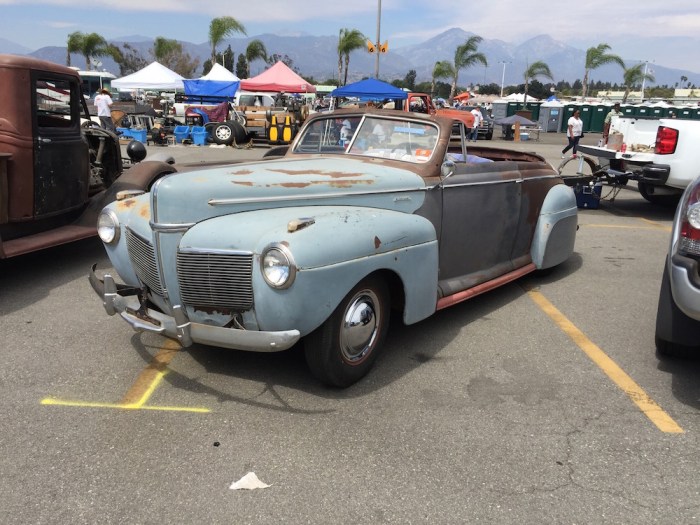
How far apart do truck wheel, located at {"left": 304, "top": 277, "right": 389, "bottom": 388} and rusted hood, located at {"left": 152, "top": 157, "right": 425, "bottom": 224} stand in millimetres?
627

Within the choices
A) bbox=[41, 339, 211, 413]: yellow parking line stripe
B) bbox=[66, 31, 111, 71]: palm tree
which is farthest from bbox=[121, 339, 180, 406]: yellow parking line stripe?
bbox=[66, 31, 111, 71]: palm tree

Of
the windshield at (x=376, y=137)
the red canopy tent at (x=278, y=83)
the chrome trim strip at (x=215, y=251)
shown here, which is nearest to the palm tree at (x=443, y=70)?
the red canopy tent at (x=278, y=83)

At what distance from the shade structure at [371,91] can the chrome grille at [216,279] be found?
1859cm

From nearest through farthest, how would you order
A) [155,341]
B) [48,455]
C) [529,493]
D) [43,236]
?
[529,493] < [48,455] < [155,341] < [43,236]

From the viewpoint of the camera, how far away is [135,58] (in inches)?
3597

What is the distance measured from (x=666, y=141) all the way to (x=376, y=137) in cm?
594

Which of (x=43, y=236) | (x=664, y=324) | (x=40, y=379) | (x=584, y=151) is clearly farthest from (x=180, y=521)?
(x=584, y=151)

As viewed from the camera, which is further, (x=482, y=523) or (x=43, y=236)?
(x=43, y=236)

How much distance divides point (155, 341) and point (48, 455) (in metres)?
1.39

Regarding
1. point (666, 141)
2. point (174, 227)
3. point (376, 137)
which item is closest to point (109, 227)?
point (174, 227)

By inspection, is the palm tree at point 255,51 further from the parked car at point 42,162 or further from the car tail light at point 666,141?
the parked car at point 42,162

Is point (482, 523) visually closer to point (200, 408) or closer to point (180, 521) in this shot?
point (180, 521)

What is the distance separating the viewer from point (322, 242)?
301 centimetres

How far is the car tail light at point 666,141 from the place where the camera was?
27.1 ft
